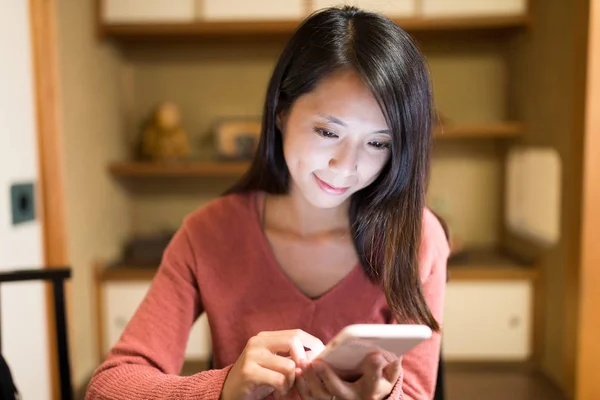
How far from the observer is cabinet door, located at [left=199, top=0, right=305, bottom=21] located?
89.0 inches

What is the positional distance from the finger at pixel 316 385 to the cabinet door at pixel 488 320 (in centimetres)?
170

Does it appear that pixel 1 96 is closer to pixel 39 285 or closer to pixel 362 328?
pixel 39 285

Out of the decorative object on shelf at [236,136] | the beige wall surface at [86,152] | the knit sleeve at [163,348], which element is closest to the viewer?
the knit sleeve at [163,348]

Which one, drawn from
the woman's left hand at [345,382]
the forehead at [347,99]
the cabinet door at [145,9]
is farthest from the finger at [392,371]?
the cabinet door at [145,9]

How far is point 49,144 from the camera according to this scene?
5.32 ft

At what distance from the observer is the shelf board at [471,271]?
2.22m

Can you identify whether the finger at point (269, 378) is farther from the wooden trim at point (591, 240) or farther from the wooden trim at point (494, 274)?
the wooden trim at point (494, 274)

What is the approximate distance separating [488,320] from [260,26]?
1642 millimetres

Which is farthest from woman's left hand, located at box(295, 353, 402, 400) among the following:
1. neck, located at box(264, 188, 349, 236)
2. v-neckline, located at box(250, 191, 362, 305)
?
neck, located at box(264, 188, 349, 236)

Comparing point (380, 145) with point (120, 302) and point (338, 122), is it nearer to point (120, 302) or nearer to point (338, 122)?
point (338, 122)

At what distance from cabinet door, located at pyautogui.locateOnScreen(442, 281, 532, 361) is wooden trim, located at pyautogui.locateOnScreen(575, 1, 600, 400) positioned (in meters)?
0.45

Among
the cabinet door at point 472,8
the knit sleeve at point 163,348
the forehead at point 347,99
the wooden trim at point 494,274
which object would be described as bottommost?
the wooden trim at point 494,274

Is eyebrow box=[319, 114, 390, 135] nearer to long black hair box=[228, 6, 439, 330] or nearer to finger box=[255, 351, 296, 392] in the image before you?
long black hair box=[228, 6, 439, 330]

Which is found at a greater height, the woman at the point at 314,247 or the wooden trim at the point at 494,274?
the woman at the point at 314,247
